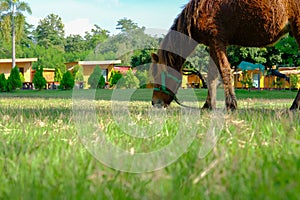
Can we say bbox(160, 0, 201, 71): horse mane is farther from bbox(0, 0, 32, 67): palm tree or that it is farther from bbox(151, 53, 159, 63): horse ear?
bbox(0, 0, 32, 67): palm tree

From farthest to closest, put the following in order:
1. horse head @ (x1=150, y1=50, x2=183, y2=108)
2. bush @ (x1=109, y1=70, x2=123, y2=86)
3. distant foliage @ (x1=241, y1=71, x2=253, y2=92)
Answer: distant foliage @ (x1=241, y1=71, x2=253, y2=92) < bush @ (x1=109, y1=70, x2=123, y2=86) < horse head @ (x1=150, y1=50, x2=183, y2=108)

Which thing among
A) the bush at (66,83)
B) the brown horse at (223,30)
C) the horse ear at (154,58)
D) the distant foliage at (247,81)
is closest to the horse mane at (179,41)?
the brown horse at (223,30)

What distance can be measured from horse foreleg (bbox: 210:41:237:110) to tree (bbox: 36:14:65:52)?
84494mm

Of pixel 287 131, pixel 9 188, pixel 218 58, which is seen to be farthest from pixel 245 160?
pixel 218 58

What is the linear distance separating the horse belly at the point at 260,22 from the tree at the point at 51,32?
84574mm

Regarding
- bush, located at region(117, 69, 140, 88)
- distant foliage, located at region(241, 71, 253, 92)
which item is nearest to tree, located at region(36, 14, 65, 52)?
distant foliage, located at region(241, 71, 253, 92)

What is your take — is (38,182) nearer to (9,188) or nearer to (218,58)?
(9,188)

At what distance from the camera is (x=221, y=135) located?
9.30 feet

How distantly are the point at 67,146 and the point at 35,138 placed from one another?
1.48ft

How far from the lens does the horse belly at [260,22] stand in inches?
214

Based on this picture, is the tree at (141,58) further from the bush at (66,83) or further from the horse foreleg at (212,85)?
the bush at (66,83)

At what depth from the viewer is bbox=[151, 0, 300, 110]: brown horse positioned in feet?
18.0

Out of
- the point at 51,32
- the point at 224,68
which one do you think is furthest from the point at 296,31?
the point at 51,32

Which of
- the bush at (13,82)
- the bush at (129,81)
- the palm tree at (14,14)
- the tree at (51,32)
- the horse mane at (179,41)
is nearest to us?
the horse mane at (179,41)
